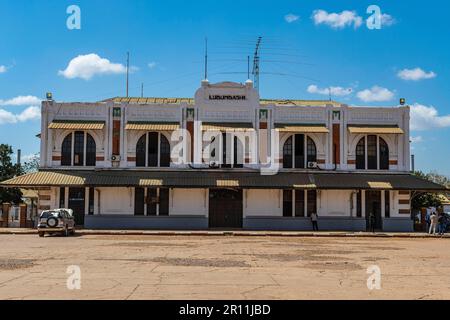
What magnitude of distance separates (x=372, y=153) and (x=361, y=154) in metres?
0.82

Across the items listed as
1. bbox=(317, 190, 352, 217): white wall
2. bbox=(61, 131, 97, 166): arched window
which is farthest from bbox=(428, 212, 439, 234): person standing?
bbox=(61, 131, 97, 166): arched window

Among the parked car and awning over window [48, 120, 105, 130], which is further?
awning over window [48, 120, 105, 130]

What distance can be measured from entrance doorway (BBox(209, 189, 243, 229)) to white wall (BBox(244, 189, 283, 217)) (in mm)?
521

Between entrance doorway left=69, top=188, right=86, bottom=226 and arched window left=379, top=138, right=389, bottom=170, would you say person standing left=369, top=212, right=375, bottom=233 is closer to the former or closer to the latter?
arched window left=379, top=138, right=389, bottom=170

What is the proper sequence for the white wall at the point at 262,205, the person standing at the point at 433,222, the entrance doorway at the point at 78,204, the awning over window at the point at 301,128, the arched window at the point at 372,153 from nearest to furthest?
the person standing at the point at 433,222 < the entrance doorway at the point at 78,204 < the awning over window at the point at 301,128 < the white wall at the point at 262,205 < the arched window at the point at 372,153

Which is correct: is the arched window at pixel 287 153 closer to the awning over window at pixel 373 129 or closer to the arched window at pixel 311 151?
the arched window at pixel 311 151

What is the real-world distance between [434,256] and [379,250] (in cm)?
292

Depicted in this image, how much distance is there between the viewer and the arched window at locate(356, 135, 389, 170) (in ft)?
134

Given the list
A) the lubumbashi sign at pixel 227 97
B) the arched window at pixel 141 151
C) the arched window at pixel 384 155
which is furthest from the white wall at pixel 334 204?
the arched window at pixel 141 151

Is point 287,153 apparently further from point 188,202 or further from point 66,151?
point 66,151

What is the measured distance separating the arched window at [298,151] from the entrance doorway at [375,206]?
4.62 m

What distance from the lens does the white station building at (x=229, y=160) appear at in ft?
129
